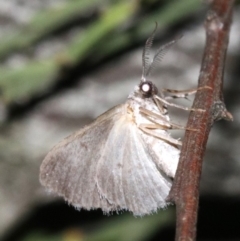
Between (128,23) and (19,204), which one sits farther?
(19,204)

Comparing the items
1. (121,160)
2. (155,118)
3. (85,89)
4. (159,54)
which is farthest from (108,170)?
(85,89)

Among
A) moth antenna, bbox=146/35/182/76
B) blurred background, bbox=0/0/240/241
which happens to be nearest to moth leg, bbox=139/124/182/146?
moth antenna, bbox=146/35/182/76

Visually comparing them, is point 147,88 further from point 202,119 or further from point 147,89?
point 202,119

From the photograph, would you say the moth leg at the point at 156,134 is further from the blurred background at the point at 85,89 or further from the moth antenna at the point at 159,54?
the blurred background at the point at 85,89

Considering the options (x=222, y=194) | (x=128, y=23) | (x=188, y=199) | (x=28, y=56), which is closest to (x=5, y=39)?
(x=28, y=56)

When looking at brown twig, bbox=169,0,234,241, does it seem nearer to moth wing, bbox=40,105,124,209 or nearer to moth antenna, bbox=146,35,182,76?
moth antenna, bbox=146,35,182,76

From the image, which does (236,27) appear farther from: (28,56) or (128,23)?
(28,56)
